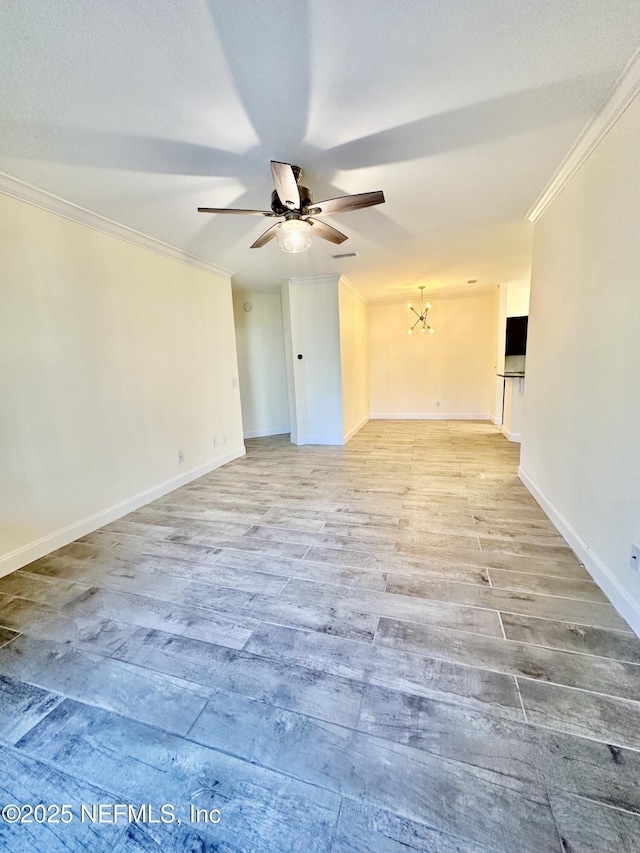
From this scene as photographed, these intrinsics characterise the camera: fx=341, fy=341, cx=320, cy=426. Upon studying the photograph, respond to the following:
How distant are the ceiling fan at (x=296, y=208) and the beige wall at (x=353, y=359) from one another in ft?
8.95

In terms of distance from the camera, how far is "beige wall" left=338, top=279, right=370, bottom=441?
5.38 meters

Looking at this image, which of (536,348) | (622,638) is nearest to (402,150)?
(536,348)

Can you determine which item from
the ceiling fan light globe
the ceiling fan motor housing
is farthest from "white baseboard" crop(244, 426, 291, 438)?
the ceiling fan motor housing

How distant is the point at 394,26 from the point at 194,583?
2.78 metres

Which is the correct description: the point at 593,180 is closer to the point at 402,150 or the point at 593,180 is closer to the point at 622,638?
the point at 402,150

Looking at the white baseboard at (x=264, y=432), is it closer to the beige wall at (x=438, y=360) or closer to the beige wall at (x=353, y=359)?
the beige wall at (x=353, y=359)

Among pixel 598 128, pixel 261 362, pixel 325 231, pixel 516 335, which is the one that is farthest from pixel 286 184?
pixel 516 335

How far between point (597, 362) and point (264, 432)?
5.26 metres

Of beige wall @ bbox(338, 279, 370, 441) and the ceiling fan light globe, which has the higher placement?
the ceiling fan light globe

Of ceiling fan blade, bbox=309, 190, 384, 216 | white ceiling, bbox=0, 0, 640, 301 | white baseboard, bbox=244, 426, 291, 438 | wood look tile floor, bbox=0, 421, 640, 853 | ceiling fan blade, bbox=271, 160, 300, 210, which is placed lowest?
wood look tile floor, bbox=0, 421, 640, 853

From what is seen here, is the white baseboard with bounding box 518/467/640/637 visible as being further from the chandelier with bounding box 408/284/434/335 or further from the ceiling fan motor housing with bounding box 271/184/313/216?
the chandelier with bounding box 408/284/434/335

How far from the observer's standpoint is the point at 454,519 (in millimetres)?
2750

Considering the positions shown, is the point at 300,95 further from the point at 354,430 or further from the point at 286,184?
the point at 354,430

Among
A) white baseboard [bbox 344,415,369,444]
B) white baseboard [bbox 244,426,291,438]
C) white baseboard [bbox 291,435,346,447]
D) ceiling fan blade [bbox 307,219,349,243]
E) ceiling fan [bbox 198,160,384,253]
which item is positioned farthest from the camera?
white baseboard [bbox 244,426,291,438]
